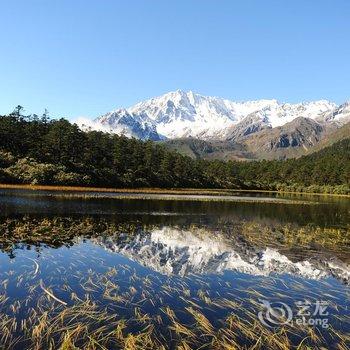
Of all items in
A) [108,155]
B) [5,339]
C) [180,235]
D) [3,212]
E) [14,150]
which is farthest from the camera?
[108,155]

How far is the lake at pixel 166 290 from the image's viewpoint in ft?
49.1

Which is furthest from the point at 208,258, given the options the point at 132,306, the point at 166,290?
the point at 132,306

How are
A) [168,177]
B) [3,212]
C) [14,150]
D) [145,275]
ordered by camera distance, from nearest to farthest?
1. [145,275]
2. [3,212]
3. [14,150]
4. [168,177]

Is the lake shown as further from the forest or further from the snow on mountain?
the forest

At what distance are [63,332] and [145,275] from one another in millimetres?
9864

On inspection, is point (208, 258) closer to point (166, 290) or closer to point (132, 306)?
point (166, 290)

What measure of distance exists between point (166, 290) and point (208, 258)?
9.48 m

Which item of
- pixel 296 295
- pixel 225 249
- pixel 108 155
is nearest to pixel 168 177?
pixel 108 155

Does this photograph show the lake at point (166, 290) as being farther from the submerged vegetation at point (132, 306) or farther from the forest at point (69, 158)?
the forest at point (69, 158)

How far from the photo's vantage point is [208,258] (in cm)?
3025

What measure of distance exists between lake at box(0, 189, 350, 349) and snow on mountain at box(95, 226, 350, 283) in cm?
9

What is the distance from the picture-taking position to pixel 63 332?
14648 millimetres

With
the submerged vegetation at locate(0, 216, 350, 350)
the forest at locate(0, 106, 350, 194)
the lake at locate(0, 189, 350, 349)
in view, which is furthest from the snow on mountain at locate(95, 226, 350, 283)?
the forest at locate(0, 106, 350, 194)

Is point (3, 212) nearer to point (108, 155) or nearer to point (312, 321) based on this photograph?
point (312, 321)
